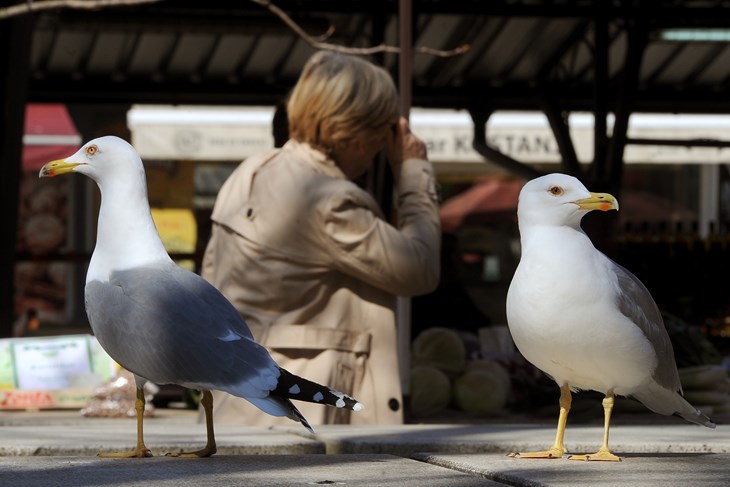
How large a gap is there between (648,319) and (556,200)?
0.98ft

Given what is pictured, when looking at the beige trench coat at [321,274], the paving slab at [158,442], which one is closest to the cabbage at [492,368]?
the beige trench coat at [321,274]

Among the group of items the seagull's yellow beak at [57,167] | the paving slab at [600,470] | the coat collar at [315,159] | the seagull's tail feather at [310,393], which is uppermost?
the coat collar at [315,159]

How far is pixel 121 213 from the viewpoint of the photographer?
276 centimetres

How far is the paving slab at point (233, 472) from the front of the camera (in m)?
2.43

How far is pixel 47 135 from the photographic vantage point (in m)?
8.73

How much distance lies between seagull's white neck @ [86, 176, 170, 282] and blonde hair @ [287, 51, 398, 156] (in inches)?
62.7

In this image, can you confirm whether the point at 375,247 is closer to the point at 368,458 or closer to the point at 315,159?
the point at 315,159

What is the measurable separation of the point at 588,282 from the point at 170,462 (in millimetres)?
863

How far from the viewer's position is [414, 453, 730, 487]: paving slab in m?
2.40

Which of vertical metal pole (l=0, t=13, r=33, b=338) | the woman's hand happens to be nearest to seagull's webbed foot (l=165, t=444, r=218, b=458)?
the woman's hand

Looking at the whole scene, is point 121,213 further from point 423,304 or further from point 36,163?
point 36,163

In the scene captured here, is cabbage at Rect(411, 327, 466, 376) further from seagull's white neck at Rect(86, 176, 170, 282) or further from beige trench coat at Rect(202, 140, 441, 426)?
seagull's white neck at Rect(86, 176, 170, 282)

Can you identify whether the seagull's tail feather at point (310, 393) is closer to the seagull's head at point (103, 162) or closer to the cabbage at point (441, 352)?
the seagull's head at point (103, 162)

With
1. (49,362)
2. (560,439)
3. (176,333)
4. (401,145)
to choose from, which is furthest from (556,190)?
(49,362)
